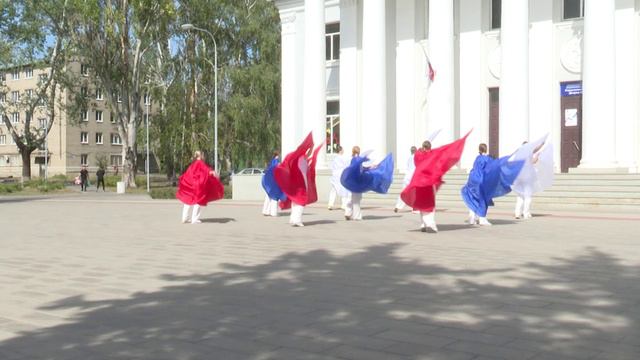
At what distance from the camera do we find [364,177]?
17250 mm

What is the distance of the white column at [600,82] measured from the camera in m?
24.1

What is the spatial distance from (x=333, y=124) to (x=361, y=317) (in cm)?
2994

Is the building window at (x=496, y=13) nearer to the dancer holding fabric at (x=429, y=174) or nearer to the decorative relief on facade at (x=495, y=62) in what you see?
the decorative relief on facade at (x=495, y=62)

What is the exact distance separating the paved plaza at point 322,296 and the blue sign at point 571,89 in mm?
15605

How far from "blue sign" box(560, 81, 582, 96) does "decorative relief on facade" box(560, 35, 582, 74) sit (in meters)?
0.53

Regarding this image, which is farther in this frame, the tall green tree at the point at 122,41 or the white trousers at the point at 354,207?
the tall green tree at the point at 122,41

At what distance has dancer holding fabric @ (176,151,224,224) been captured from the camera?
1655cm

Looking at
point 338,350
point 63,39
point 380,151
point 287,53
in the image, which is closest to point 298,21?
point 287,53

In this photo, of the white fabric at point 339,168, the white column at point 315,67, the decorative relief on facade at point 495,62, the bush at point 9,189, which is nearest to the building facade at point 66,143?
the bush at point 9,189

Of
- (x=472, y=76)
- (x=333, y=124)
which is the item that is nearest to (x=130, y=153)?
(x=333, y=124)

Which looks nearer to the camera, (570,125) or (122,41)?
(570,125)

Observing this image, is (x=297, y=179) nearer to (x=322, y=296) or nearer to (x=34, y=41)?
(x=322, y=296)

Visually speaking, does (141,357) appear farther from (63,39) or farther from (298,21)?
(63,39)

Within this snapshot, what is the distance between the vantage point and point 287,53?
36.7 meters
